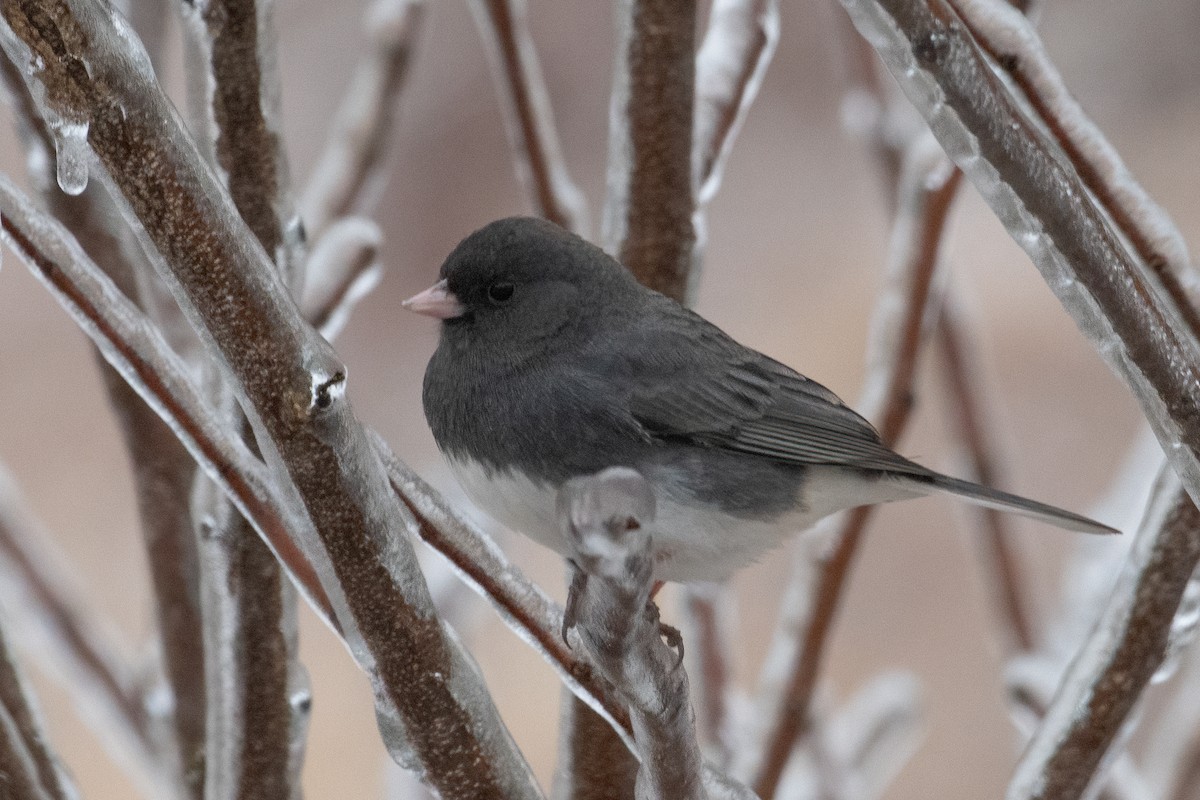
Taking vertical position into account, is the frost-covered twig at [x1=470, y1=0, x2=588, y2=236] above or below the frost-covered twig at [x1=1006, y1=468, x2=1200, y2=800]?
above

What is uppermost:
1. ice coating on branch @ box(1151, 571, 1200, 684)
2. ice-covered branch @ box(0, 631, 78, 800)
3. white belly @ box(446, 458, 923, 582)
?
white belly @ box(446, 458, 923, 582)

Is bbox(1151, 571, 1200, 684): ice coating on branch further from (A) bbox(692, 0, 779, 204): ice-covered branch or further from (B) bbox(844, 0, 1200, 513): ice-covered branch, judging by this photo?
(A) bbox(692, 0, 779, 204): ice-covered branch

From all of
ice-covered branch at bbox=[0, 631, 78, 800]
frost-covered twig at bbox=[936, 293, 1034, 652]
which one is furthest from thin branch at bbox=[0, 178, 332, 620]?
frost-covered twig at bbox=[936, 293, 1034, 652]

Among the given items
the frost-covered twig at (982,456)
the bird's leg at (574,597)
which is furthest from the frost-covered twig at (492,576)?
the frost-covered twig at (982,456)

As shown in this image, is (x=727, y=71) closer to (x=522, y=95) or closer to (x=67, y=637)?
(x=522, y=95)

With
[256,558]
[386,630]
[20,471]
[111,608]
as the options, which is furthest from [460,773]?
[20,471]

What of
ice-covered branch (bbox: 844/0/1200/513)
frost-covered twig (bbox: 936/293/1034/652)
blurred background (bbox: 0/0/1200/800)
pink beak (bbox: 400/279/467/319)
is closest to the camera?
ice-covered branch (bbox: 844/0/1200/513)

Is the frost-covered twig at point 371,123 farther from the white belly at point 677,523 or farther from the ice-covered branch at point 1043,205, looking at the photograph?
the ice-covered branch at point 1043,205

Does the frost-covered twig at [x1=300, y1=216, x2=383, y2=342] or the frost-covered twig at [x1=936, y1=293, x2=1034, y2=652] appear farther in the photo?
the frost-covered twig at [x1=936, y1=293, x2=1034, y2=652]

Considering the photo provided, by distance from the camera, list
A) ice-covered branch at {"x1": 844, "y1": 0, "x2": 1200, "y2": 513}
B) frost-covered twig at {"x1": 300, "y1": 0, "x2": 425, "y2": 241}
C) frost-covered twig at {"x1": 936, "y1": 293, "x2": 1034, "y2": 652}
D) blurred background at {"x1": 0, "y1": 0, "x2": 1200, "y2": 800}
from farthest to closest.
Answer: blurred background at {"x1": 0, "y1": 0, "x2": 1200, "y2": 800} < frost-covered twig at {"x1": 936, "y1": 293, "x2": 1034, "y2": 652} < frost-covered twig at {"x1": 300, "y1": 0, "x2": 425, "y2": 241} < ice-covered branch at {"x1": 844, "y1": 0, "x2": 1200, "y2": 513}

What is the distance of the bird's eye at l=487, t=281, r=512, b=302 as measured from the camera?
3.77ft

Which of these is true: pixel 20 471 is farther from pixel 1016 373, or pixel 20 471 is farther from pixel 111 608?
pixel 1016 373

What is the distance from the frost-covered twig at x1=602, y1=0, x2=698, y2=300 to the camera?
102 cm

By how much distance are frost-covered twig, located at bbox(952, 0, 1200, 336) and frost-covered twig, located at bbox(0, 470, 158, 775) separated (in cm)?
89
